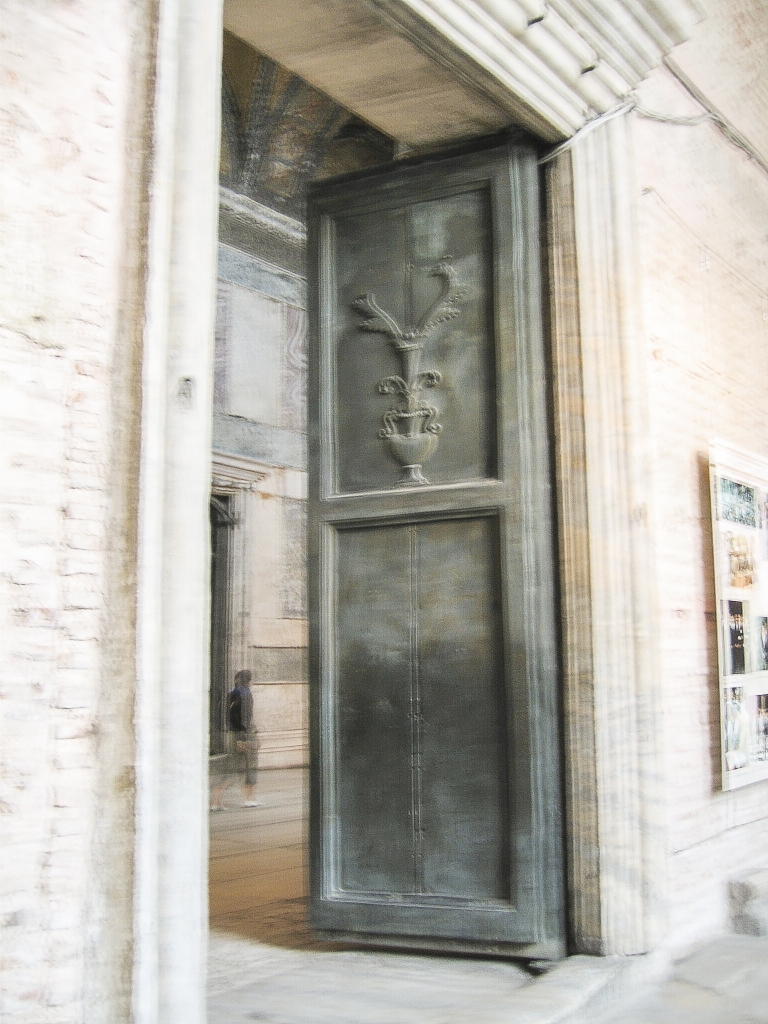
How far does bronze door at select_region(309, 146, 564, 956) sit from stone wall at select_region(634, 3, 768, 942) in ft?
1.96

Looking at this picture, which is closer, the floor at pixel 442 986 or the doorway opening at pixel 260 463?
the floor at pixel 442 986

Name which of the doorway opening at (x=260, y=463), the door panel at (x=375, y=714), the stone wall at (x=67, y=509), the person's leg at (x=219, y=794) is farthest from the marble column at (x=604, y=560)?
the doorway opening at (x=260, y=463)

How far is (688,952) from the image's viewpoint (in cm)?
439

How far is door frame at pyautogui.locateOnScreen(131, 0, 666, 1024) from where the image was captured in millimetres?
2350

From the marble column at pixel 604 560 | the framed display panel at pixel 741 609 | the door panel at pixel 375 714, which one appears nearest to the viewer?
the marble column at pixel 604 560

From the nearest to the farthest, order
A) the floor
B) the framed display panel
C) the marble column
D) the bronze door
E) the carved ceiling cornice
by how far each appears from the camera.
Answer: the floor < the carved ceiling cornice < the marble column < the bronze door < the framed display panel

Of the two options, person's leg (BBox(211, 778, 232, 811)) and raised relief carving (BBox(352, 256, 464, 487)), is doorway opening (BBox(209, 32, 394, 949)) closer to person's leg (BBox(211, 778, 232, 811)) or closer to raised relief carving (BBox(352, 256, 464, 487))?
person's leg (BBox(211, 778, 232, 811))

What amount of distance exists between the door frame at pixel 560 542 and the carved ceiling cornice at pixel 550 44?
0.62 ft

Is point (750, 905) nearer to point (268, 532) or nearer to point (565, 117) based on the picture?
point (565, 117)

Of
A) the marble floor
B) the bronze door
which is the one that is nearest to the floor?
the marble floor

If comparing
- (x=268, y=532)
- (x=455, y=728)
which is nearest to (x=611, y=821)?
(x=455, y=728)

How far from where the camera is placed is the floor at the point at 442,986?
3371 millimetres

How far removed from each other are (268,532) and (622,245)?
949 centimetres

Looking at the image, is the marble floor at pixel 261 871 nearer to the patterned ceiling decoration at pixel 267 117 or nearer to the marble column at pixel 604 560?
the marble column at pixel 604 560
